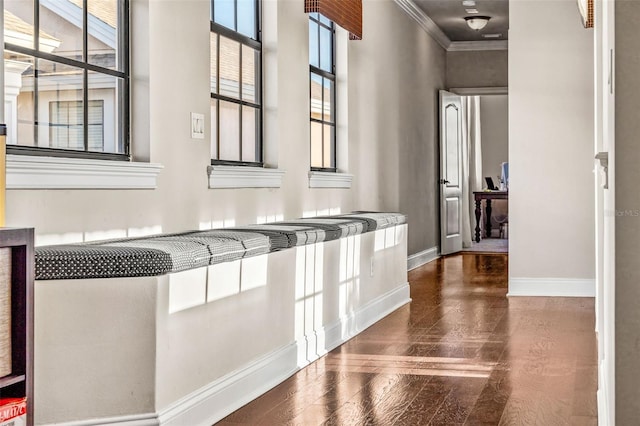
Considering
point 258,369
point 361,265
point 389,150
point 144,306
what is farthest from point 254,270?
point 389,150

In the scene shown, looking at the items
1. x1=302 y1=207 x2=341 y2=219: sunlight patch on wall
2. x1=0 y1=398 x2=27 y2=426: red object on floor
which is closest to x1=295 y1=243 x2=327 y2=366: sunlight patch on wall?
x1=302 y1=207 x2=341 y2=219: sunlight patch on wall

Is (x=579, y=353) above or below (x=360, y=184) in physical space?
below

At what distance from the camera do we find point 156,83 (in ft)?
13.3

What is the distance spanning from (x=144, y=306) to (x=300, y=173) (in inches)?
122

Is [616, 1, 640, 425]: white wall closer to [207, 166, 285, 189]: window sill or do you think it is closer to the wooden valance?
Answer: [207, 166, 285, 189]: window sill

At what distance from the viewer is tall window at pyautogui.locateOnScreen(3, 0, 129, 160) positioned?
3.29m

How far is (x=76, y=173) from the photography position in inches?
135

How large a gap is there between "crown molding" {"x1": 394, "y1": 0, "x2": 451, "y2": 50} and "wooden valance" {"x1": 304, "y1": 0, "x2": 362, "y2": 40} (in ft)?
7.93

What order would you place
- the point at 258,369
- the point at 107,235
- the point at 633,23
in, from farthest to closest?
the point at 258,369 < the point at 107,235 < the point at 633,23

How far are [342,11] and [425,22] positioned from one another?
4435mm

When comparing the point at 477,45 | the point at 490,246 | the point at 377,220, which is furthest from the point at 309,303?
the point at 490,246

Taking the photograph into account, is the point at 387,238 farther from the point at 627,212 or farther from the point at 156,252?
the point at 627,212

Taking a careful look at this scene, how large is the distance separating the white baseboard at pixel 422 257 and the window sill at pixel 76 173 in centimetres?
594

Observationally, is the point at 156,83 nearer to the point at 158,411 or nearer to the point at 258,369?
the point at 258,369
